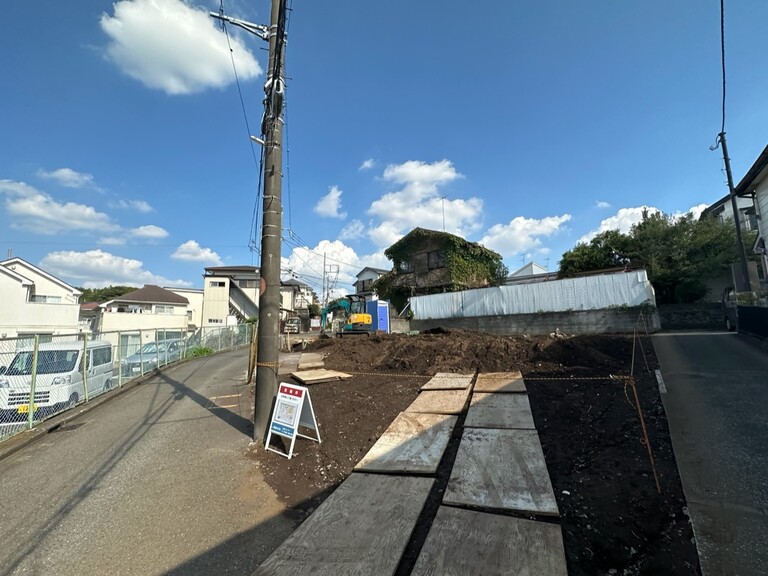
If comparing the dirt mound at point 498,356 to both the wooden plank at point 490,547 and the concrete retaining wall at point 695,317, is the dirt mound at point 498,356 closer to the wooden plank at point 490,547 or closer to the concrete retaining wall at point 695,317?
the wooden plank at point 490,547

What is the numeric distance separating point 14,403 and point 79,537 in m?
4.83

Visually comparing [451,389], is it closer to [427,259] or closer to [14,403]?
[14,403]

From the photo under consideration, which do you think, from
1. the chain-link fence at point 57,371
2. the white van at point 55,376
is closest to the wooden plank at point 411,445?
the chain-link fence at point 57,371

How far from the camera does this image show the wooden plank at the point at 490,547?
2449 millimetres

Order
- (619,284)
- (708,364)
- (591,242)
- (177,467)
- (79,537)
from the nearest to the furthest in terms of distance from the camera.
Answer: (79,537) → (177,467) → (708,364) → (619,284) → (591,242)

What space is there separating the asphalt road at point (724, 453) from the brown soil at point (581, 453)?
0.53ft

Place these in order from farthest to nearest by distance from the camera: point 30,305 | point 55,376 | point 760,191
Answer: point 30,305 < point 760,191 < point 55,376

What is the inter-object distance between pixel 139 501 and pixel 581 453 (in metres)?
5.30

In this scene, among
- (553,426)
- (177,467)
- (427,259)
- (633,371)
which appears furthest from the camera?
(427,259)

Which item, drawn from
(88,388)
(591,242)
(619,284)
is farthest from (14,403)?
(591,242)

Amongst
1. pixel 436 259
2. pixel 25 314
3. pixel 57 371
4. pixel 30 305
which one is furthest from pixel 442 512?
pixel 30 305

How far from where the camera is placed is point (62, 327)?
27859 mm

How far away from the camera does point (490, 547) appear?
8.83 ft

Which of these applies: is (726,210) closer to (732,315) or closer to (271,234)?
(732,315)
